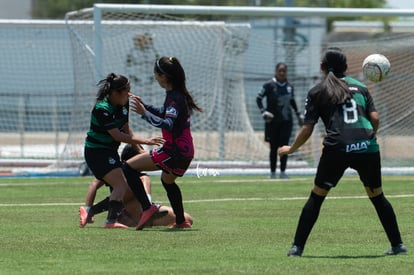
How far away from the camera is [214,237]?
11203 mm

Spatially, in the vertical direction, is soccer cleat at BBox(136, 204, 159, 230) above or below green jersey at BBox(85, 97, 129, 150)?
below

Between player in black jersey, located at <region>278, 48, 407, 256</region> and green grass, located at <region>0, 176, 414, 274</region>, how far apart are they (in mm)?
510

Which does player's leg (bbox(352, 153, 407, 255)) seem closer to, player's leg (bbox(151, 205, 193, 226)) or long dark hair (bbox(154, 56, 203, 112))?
long dark hair (bbox(154, 56, 203, 112))

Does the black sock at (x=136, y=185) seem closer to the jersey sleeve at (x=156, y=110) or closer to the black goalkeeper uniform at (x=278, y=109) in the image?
the jersey sleeve at (x=156, y=110)

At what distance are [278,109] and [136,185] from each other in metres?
8.88

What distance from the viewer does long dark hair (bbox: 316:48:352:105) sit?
950 centimetres

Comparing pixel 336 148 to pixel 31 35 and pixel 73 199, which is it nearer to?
pixel 73 199

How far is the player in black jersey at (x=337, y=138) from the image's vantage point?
948cm

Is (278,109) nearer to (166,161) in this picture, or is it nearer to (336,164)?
(166,161)

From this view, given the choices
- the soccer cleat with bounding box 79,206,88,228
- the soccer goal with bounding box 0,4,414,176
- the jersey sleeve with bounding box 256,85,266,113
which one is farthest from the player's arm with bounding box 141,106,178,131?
the soccer goal with bounding box 0,4,414,176

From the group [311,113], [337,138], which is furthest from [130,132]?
[337,138]

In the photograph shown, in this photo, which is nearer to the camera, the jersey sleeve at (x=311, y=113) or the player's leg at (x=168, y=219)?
the jersey sleeve at (x=311, y=113)

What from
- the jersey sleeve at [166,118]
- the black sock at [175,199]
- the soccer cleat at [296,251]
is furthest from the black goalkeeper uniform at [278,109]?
the soccer cleat at [296,251]

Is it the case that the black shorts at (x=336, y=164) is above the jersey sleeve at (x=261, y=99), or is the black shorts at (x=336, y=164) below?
above
